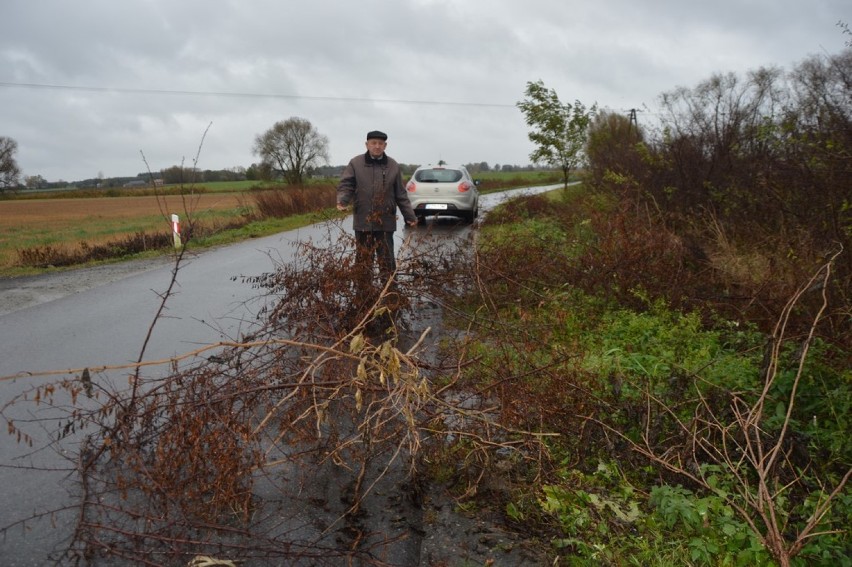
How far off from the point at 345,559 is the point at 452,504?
2.56ft

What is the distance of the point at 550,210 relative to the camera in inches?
690

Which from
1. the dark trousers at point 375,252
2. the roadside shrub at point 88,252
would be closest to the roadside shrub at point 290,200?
the roadside shrub at point 88,252

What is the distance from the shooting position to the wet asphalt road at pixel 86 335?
3738 mm

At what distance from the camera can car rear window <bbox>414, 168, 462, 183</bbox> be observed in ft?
70.1

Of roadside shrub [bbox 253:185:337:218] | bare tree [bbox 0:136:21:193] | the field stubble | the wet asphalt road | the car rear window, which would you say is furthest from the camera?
bare tree [bbox 0:136:21:193]

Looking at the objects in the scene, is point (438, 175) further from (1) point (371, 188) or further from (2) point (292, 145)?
(2) point (292, 145)

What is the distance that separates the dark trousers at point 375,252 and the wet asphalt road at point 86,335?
1.19 feet

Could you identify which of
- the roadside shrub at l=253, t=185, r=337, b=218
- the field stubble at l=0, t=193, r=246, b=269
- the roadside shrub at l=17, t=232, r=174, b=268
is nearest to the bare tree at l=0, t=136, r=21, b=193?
the field stubble at l=0, t=193, r=246, b=269

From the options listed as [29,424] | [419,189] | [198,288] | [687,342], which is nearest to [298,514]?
[29,424]

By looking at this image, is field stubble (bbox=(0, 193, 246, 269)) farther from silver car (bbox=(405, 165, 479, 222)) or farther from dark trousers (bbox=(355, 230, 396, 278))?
dark trousers (bbox=(355, 230, 396, 278))

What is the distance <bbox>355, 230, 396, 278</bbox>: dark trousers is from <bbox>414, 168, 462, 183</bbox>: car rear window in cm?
1332

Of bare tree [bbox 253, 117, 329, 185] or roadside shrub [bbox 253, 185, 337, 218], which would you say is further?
bare tree [bbox 253, 117, 329, 185]

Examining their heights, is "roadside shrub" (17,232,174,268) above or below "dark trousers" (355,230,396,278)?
below

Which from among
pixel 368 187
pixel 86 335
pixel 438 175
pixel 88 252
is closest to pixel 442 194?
pixel 438 175
